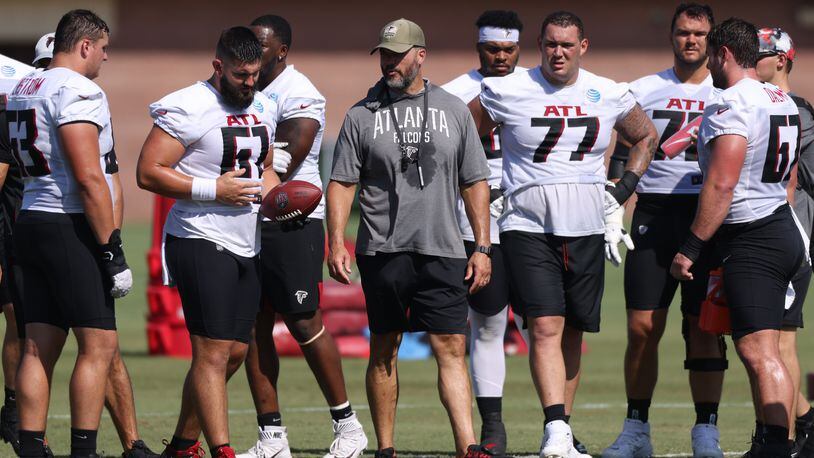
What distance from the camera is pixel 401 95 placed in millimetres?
7547

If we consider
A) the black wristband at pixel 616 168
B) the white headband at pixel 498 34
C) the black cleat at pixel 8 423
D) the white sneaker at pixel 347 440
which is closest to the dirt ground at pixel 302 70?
the white headband at pixel 498 34

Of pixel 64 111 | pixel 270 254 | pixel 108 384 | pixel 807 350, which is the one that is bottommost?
pixel 807 350

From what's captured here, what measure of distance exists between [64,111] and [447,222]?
6.71 ft

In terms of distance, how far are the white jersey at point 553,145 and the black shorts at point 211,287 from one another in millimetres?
1687

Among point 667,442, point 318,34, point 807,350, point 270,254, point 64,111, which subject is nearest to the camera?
point 64,111

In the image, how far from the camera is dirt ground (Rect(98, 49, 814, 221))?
31.5 m

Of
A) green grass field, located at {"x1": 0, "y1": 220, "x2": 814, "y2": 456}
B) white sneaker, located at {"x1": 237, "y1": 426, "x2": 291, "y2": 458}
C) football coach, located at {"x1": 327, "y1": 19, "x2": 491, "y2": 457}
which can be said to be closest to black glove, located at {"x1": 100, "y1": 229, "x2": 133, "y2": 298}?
football coach, located at {"x1": 327, "y1": 19, "x2": 491, "y2": 457}

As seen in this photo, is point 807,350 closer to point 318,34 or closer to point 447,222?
point 447,222

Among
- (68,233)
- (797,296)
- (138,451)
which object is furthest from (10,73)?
(797,296)

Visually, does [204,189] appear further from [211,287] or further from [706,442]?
[706,442]

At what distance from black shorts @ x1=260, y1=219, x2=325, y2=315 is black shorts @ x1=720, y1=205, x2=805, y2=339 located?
2.38 m

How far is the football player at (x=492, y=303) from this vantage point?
8.34 metres

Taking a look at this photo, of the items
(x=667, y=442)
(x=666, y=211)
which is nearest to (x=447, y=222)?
(x=666, y=211)

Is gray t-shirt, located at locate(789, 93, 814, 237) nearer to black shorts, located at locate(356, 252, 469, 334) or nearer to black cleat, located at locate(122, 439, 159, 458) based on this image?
black shorts, located at locate(356, 252, 469, 334)
